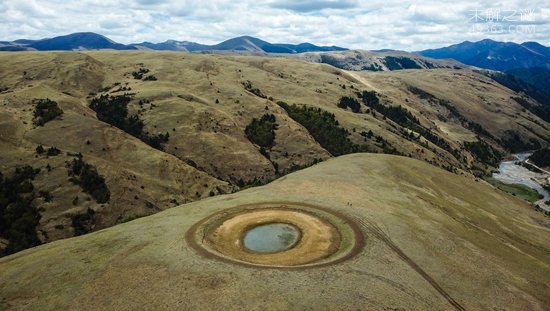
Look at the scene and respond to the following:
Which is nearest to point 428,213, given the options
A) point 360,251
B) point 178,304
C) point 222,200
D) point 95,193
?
point 360,251

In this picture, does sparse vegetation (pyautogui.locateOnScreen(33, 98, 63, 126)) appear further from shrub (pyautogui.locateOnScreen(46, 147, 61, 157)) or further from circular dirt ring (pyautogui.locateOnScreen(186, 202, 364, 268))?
circular dirt ring (pyautogui.locateOnScreen(186, 202, 364, 268))

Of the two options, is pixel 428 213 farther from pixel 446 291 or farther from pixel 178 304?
pixel 178 304

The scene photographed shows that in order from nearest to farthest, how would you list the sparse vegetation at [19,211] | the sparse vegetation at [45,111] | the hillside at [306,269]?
the hillside at [306,269] < the sparse vegetation at [19,211] < the sparse vegetation at [45,111]

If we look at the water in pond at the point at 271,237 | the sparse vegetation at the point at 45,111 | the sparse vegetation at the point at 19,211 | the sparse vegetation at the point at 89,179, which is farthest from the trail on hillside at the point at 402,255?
the sparse vegetation at the point at 45,111

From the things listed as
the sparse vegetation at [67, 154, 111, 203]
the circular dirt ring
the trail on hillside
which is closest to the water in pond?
the circular dirt ring

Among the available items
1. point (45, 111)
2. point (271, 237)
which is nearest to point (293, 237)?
point (271, 237)

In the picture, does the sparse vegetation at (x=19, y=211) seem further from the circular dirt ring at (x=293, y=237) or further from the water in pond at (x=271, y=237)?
the water in pond at (x=271, y=237)
